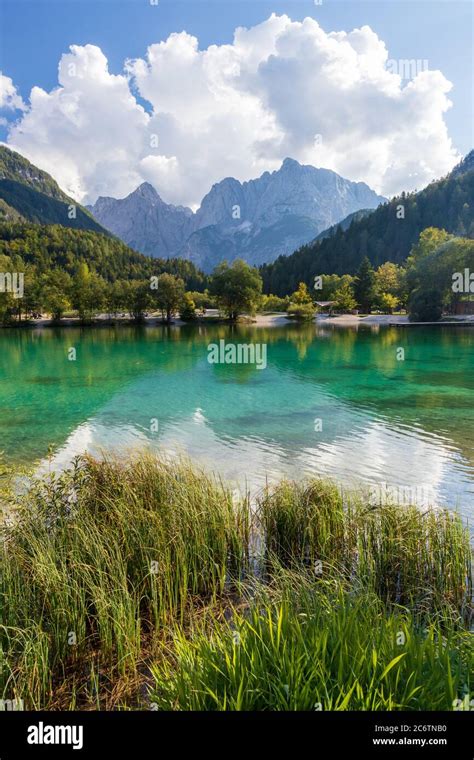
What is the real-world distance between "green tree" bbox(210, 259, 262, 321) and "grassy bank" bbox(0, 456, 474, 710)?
79.4m

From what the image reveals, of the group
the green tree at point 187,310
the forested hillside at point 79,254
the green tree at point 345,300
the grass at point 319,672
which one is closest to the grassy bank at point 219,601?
the grass at point 319,672

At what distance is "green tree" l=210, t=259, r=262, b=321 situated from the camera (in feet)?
279

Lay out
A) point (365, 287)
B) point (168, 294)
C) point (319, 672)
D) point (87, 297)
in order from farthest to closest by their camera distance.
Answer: point (365, 287)
point (87, 297)
point (168, 294)
point (319, 672)

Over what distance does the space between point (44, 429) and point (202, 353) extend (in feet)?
91.6

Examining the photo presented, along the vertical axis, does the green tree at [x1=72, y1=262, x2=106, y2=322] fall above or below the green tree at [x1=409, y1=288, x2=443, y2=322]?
above

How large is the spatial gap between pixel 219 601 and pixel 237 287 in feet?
269

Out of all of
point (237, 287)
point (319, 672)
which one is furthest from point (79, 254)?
point (319, 672)

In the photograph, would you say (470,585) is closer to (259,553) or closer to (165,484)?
(259,553)

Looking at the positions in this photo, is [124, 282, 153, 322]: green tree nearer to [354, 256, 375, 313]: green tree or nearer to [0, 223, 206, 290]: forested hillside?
[354, 256, 375, 313]: green tree

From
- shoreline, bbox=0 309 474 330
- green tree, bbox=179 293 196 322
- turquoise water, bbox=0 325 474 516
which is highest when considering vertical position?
green tree, bbox=179 293 196 322

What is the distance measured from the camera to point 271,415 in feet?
63.2

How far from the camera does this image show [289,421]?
18.2 m
